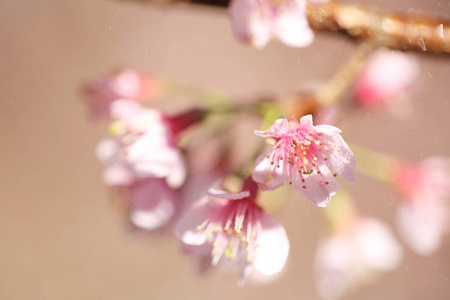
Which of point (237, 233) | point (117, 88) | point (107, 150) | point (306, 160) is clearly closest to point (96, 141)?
point (117, 88)

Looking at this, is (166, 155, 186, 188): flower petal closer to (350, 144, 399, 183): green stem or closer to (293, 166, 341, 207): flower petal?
(293, 166, 341, 207): flower petal

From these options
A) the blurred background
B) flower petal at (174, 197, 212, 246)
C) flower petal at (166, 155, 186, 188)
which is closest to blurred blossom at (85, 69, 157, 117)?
flower petal at (166, 155, 186, 188)

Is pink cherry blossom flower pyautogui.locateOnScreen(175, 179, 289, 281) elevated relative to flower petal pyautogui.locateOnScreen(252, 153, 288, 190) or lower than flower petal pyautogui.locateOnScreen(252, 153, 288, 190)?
lower

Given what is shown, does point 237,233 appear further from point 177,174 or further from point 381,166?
point 381,166

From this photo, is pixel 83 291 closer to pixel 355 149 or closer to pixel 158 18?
pixel 158 18

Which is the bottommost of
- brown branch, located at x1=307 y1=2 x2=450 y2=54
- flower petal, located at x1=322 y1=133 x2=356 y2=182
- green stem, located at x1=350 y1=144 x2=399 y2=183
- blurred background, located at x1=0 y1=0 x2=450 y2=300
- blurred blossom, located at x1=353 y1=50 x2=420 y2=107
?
blurred background, located at x1=0 y1=0 x2=450 y2=300

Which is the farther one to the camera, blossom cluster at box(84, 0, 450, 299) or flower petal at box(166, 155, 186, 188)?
flower petal at box(166, 155, 186, 188)

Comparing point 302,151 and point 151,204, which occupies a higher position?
point 302,151
